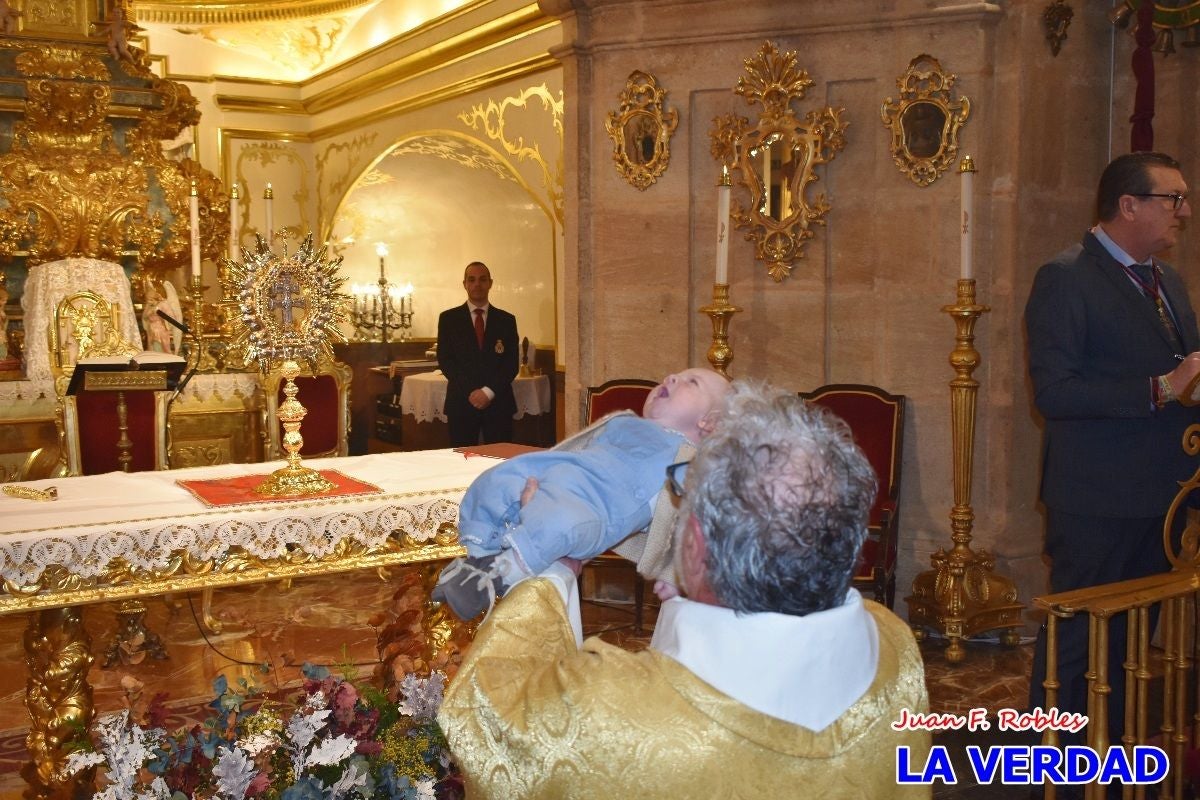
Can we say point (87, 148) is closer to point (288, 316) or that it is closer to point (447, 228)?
point (447, 228)

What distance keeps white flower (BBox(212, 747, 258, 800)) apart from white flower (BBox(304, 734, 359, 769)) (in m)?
0.12

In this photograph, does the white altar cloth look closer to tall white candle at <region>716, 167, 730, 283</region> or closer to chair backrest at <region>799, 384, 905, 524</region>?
chair backrest at <region>799, 384, 905, 524</region>

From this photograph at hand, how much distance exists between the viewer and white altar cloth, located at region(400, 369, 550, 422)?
9.64 meters

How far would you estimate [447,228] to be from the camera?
12383 mm

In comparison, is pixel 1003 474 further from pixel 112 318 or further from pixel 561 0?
pixel 112 318

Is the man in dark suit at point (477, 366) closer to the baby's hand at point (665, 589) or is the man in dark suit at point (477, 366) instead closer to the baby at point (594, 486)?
the baby at point (594, 486)

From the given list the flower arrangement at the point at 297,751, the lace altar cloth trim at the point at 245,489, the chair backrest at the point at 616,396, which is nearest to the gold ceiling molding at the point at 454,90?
the chair backrest at the point at 616,396

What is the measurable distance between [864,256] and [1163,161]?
7.08ft

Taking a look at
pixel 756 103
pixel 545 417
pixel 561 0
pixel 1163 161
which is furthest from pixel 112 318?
pixel 1163 161

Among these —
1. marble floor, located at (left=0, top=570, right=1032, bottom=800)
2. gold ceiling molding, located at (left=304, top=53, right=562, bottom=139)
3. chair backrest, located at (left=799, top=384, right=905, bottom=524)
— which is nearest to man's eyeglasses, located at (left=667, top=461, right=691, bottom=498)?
marble floor, located at (left=0, top=570, right=1032, bottom=800)

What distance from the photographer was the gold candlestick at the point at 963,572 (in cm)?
481

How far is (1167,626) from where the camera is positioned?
8.90 feet

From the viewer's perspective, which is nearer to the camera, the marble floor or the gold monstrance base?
the gold monstrance base

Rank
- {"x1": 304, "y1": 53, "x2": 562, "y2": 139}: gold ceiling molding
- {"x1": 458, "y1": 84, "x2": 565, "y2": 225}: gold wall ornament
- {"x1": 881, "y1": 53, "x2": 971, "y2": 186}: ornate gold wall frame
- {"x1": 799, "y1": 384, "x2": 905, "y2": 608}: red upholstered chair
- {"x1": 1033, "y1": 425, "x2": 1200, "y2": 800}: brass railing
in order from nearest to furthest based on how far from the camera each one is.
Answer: {"x1": 1033, "y1": 425, "x2": 1200, "y2": 800}: brass railing → {"x1": 799, "y1": 384, "x2": 905, "y2": 608}: red upholstered chair → {"x1": 881, "y1": 53, "x2": 971, "y2": 186}: ornate gold wall frame → {"x1": 458, "y1": 84, "x2": 565, "y2": 225}: gold wall ornament → {"x1": 304, "y1": 53, "x2": 562, "y2": 139}: gold ceiling molding
